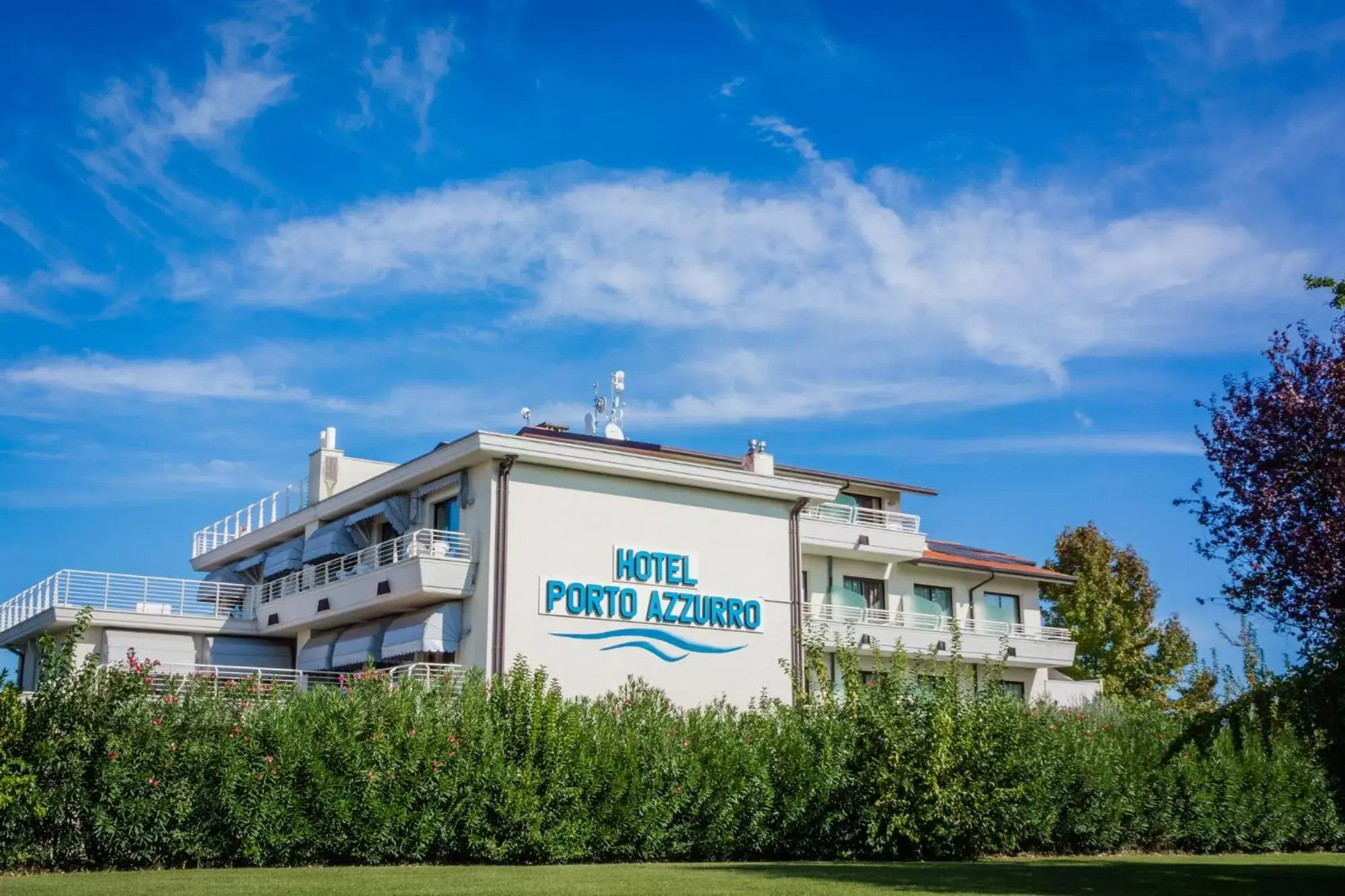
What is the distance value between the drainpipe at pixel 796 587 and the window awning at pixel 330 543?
13447 mm

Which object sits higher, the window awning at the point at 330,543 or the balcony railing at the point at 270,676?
the window awning at the point at 330,543

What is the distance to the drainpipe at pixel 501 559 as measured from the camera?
115 ft

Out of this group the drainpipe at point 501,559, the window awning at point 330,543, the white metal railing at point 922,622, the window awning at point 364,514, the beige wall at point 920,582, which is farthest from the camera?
the beige wall at point 920,582

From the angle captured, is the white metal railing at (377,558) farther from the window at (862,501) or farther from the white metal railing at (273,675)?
the window at (862,501)

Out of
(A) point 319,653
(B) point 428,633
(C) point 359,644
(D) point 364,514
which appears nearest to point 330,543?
(D) point 364,514

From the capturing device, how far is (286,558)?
4434 cm

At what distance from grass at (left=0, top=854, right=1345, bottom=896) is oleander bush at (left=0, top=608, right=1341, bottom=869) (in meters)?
1.09

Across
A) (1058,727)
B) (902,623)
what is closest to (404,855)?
(1058,727)

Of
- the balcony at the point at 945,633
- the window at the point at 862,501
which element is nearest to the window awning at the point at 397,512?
the balcony at the point at 945,633

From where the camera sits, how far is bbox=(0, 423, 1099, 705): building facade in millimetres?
36000

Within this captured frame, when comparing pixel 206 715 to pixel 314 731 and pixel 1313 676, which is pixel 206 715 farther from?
pixel 1313 676

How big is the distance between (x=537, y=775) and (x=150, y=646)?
85.0 ft

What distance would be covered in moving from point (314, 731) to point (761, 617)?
71.0 feet

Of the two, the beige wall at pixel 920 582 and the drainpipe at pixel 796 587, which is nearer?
the drainpipe at pixel 796 587
